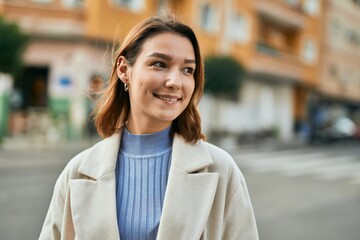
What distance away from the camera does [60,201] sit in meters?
1.83

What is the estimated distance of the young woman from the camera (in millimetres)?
1680

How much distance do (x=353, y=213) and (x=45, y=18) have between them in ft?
43.9

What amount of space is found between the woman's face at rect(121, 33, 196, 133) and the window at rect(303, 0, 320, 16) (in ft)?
106

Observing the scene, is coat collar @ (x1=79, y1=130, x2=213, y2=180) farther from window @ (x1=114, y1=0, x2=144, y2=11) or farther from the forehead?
window @ (x1=114, y1=0, x2=144, y2=11)

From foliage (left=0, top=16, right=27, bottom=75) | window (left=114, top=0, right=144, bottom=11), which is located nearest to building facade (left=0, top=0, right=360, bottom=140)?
window (left=114, top=0, right=144, bottom=11)

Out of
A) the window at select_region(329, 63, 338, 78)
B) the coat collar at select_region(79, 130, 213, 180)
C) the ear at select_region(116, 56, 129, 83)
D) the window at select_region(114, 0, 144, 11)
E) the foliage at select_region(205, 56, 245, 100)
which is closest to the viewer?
the coat collar at select_region(79, 130, 213, 180)

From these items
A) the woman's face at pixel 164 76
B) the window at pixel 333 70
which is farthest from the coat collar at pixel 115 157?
the window at pixel 333 70

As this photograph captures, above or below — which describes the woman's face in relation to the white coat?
above

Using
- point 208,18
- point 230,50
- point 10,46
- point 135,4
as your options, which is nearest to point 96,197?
point 10,46

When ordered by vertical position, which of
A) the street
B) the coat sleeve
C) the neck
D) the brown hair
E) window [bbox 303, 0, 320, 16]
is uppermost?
window [bbox 303, 0, 320, 16]

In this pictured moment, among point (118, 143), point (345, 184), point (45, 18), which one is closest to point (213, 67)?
point (45, 18)

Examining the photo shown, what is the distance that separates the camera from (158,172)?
5.84 ft

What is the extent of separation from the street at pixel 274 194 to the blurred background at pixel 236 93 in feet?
0.09

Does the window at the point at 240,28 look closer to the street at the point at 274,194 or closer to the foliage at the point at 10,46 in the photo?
the street at the point at 274,194
